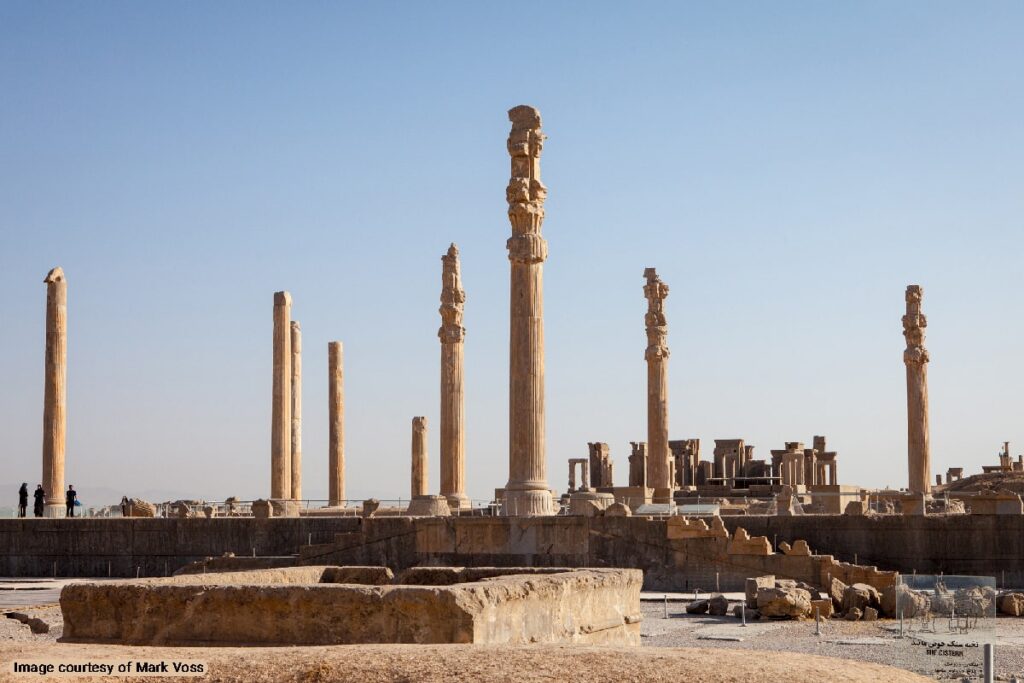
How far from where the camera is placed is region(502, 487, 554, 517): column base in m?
24.3

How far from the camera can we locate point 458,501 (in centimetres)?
3106

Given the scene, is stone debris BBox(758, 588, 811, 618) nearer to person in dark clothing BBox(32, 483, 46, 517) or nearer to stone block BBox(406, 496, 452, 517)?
stone block BBox(406, 496, 452, 517)

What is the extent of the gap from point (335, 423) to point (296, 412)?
1.46m

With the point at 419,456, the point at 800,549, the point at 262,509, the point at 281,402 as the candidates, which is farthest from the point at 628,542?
the point at 419,456

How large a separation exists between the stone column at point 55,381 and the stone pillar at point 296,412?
671cm

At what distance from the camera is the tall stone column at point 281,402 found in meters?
36.4

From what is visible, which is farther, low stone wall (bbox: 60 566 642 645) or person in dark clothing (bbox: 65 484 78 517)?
person in dark clothing (bbox: 65 484 78 517)

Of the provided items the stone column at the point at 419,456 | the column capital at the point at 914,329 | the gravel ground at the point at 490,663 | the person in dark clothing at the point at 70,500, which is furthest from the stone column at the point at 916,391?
the gravel ground at the point at 490,663

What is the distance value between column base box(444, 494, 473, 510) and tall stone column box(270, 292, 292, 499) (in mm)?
6763

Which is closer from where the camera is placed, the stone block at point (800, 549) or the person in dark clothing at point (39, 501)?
the stone block at point (800, 549)

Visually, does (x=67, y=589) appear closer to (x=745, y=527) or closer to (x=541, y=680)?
(x=541, y=680)

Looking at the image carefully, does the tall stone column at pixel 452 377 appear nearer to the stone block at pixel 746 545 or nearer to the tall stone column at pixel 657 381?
the tall stone column at pixel 657 381

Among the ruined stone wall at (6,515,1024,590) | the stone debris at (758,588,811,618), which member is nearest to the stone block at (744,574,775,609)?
the stone debris at (758,588,811,618)

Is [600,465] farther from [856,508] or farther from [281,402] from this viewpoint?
[856,508]
